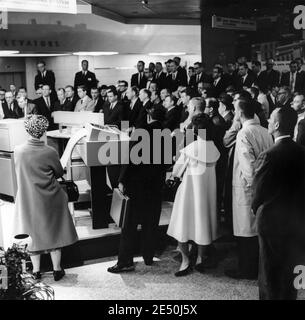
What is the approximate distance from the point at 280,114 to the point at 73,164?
3.36 m

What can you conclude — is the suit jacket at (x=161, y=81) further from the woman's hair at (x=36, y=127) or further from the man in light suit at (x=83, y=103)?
the woman's hair at (x=36, y=127)

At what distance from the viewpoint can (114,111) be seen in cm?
757

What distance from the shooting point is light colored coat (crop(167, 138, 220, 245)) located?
402 centimetres

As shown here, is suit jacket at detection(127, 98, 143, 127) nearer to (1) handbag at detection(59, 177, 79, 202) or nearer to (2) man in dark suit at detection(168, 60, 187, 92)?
(2) man in dark suit at detection(168, 60, 187, 92)

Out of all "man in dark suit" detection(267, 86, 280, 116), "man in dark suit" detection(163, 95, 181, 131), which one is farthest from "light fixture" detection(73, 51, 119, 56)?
"man in dark suit" detection(163, 95, 181, 131)

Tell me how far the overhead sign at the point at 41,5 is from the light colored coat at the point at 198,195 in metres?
2.00

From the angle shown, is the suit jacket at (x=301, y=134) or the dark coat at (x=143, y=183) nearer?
the dark coat at (x=143, y=183)

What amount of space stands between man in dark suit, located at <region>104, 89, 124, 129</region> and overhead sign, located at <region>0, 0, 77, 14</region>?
2.78 meters

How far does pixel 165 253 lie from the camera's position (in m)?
4.78

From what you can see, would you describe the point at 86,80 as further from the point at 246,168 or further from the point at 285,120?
the point at 285,120

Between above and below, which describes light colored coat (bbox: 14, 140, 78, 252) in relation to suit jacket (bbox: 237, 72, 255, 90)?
below

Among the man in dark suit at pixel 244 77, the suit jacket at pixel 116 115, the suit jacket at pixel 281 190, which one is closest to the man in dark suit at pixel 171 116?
the suit jacket at pixel 116 115

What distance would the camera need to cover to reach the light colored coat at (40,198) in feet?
12.6

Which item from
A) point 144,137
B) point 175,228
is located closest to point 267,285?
point 175,228
